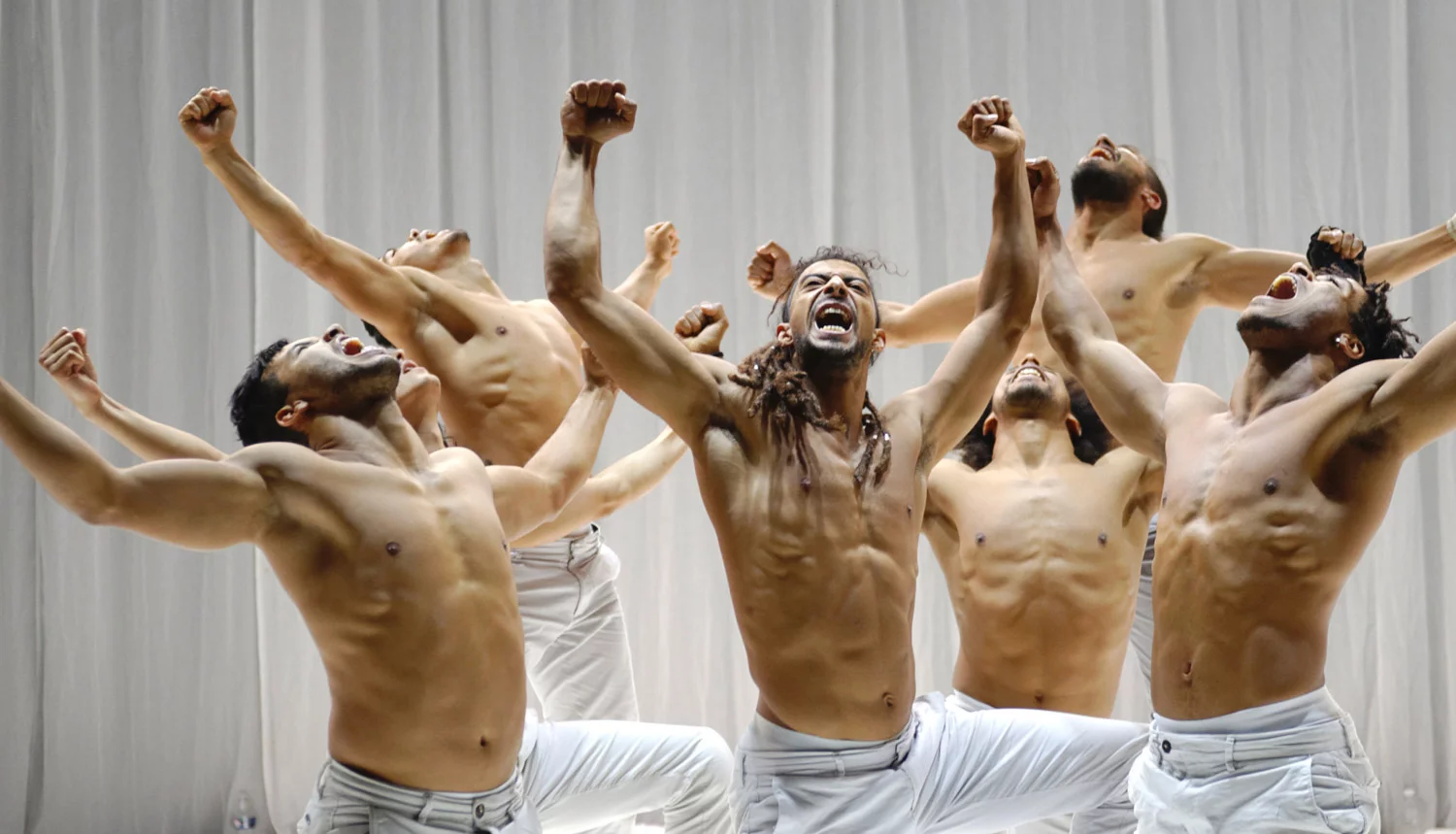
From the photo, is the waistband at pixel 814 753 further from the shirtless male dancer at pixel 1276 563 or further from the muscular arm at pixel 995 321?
the muscular arm at pixel 995 321

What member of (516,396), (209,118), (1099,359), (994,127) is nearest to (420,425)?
(516,396)

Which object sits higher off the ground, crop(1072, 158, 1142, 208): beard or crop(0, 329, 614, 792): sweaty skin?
crop(1072, 158, 1142, 208): beard

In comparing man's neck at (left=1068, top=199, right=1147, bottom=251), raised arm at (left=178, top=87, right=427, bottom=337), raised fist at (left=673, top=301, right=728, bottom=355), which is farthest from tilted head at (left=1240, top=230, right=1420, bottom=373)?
raised arm at (left=178, top=87, right=427, bottom=337)

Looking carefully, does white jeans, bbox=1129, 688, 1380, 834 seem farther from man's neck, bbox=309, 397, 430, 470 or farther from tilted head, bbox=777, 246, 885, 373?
man's neck, bbox=309, 397, 430, 470

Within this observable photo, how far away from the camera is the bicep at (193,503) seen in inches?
119

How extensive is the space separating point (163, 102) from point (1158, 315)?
14.0 feet

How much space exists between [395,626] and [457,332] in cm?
146

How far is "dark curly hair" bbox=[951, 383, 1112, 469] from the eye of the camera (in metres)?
4.42

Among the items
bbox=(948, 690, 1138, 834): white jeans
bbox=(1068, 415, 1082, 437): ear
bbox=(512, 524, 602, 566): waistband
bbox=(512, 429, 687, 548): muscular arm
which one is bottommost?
bbox=(948, 690, 1138, 834): white jeans

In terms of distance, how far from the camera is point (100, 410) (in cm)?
392

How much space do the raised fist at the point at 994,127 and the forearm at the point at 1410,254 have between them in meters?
1.39

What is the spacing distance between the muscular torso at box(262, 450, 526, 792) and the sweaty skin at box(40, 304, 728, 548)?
465mm

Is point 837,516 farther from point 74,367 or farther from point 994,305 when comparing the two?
point 74,367

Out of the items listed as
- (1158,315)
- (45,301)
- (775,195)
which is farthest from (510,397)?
(45,301)
